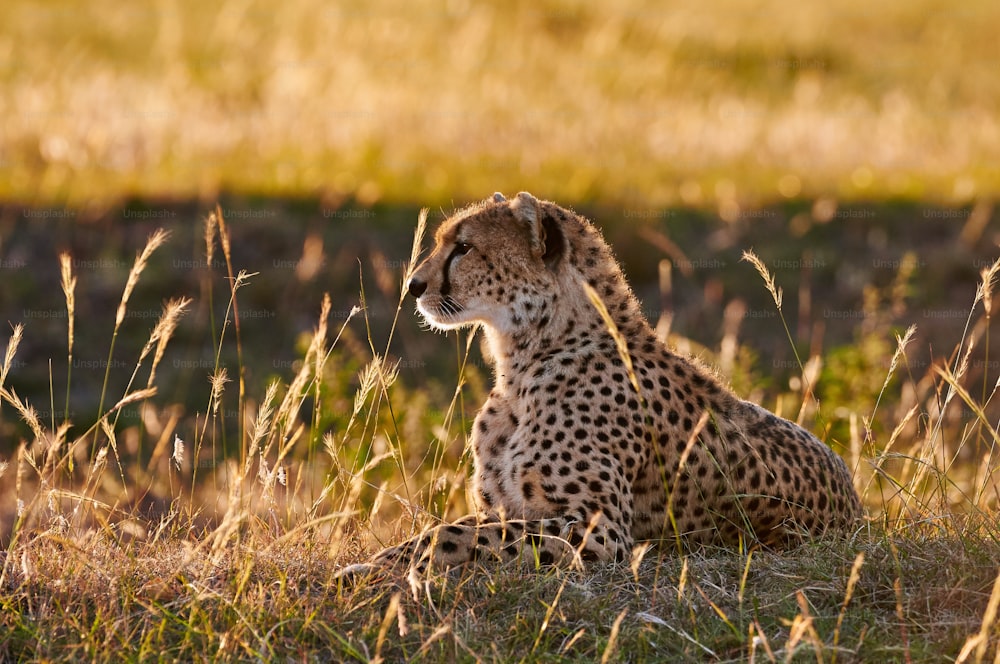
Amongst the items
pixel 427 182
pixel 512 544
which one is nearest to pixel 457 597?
pixel 512 544

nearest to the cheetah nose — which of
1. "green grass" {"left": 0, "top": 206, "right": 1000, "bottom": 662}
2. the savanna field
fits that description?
the savanna field

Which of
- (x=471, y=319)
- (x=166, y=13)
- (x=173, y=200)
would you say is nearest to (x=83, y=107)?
(x=173, y=200)

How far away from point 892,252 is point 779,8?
37.7ft

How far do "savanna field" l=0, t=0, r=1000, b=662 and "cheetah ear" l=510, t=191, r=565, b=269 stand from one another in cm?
58

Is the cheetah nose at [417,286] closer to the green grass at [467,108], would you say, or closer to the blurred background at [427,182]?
the blurred background at [427,182]

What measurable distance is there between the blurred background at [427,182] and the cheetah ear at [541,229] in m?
0.80

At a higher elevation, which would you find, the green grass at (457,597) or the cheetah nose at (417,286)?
the cheetah nose at (417,286)

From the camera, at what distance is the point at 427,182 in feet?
32.9

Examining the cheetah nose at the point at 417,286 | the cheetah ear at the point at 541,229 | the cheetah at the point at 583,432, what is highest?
the cheetah ear at the point at 541,229

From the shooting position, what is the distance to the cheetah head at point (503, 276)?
400 centimetres

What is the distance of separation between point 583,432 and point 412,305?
17.0 ft

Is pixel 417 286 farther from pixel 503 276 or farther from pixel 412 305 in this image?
pixel 412 305

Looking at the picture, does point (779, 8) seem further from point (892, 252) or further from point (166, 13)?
point (892, 252)

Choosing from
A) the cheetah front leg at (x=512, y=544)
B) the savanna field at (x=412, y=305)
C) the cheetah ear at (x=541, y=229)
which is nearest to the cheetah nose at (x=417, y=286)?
the savanna field at (x=412, y=305)
